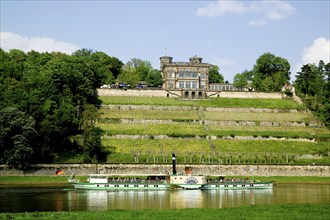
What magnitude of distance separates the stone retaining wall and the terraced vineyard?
385 centimetres

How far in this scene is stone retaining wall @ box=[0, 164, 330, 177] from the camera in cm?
9694

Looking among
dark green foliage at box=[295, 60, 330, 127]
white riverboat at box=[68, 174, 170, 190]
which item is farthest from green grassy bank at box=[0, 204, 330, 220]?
dark green foliage at box=[295, 60, 330, 127]

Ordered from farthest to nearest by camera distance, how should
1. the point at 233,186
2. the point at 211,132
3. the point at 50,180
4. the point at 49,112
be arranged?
1. the point at 211,132
2. the point at 49,112
3. the point at 50,180
4. the point at 233,186

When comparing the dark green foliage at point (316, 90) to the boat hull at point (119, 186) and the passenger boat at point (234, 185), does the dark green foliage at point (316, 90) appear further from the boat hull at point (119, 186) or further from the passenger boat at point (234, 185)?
the boat hull at point (119, 186)

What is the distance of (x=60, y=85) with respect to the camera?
434 feet

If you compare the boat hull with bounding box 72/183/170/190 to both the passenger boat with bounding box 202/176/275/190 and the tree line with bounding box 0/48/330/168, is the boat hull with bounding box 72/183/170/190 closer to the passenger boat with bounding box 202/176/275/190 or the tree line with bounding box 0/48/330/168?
the passenger boat with bounding box 202/176/275/190

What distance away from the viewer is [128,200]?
6419 centimetres

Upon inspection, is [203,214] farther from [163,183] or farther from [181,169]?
[181,169]

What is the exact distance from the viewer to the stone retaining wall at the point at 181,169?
318 feet

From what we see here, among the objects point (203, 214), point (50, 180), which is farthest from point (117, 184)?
point (203, 214)

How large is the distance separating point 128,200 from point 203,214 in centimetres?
1960

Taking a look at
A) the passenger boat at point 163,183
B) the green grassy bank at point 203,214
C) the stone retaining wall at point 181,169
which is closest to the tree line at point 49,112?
the stone retaining wall at point 181,169

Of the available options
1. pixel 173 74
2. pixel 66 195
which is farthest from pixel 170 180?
pixel 173 74

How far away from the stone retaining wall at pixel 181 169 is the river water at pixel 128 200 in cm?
2072
